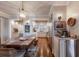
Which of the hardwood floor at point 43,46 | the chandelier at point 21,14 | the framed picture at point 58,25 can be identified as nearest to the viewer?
the chandelier at point 21,14

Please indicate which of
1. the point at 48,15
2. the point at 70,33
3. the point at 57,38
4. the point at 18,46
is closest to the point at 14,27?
the point at 18,46

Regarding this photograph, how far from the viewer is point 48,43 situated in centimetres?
348

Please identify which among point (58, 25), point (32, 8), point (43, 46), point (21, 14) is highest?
point (32, 8)

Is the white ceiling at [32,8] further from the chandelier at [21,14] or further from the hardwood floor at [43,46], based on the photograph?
the hardwood floor at [43,46]

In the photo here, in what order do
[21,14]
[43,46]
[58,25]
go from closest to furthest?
1. [21,14]
2. [43,46]
3. [58,25]

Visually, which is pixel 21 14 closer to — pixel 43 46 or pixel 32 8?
pixel 32 8

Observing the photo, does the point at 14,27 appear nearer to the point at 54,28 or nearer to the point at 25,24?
the point at 25,24

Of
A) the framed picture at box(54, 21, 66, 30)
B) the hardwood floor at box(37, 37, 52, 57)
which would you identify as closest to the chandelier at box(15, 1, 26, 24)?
the hardwood floor at box(37, 37, 52, 57)

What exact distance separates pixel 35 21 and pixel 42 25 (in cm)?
20

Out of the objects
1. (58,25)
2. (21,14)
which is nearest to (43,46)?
(58,25)

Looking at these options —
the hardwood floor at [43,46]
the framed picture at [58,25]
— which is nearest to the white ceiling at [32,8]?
the framed picture at [58,25]

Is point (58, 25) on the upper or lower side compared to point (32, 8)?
lower

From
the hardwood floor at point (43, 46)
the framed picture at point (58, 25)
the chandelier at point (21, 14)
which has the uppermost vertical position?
the chandelier at point (21, 14)

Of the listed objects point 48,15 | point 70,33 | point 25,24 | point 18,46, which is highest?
point 48,15
